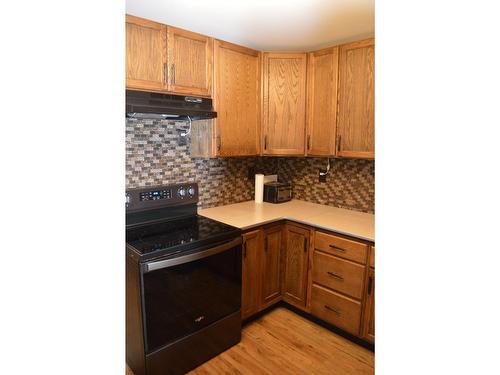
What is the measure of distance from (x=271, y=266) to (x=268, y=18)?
1.86m

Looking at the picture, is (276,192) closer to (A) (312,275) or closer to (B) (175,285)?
(A) (312,275)

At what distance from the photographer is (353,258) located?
7.36 ft

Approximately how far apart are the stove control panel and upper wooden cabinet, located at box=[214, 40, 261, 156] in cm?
40

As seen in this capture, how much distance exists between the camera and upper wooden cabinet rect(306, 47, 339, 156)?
2.57 metres

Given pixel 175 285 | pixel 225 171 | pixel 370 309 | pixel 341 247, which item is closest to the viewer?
pixel 175 285

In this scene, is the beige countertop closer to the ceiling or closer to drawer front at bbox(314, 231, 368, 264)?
drawer front at bbox(314, 231, 368, 264)

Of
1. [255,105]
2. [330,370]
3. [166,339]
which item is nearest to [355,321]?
[330,370]

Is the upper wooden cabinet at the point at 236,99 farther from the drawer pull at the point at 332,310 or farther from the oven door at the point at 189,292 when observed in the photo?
the drawer pull at the point at 332,310

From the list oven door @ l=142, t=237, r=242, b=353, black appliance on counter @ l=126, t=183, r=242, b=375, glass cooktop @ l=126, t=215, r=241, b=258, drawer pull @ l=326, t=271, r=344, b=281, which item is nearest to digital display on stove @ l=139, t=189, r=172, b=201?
black appliance on counter @ l=126, t=183, r=242, b=375

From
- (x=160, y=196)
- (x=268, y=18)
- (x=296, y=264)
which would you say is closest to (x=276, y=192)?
(x=296, y=264)

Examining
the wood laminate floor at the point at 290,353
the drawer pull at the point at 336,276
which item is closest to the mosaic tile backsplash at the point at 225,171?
the drawer pull at the point at 336,276

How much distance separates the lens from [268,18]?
2037 mm
